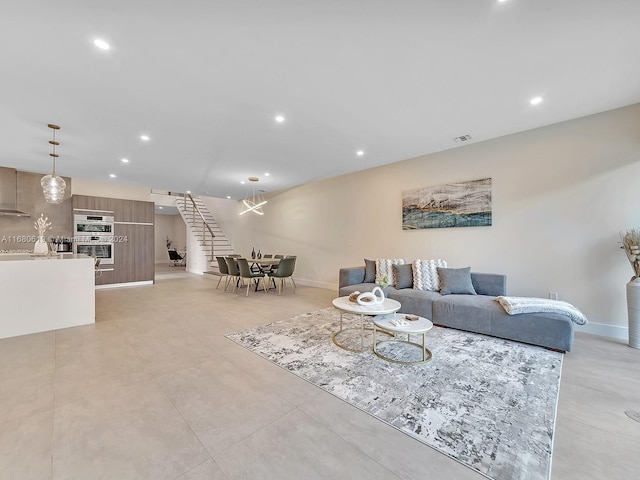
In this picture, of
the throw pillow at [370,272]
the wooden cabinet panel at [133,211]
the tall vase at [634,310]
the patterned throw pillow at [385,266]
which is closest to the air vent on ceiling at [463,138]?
the patterned throw pillow at [385,266]

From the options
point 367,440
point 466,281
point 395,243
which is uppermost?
point 395,243

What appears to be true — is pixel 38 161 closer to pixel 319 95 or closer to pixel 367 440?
pixel 319 95

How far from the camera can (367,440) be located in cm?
168

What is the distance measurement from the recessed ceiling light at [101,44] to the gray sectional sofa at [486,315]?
14.0 ft

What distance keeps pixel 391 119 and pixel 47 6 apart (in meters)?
3.32

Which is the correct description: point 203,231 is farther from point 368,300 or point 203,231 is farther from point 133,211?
point 368,300

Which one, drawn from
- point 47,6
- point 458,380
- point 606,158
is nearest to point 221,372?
point 458,380

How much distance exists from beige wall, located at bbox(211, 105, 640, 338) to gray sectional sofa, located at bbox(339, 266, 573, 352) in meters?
0.52

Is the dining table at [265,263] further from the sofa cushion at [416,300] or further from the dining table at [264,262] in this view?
the sofa cushion at [416,300]

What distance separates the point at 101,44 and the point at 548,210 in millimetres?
5505

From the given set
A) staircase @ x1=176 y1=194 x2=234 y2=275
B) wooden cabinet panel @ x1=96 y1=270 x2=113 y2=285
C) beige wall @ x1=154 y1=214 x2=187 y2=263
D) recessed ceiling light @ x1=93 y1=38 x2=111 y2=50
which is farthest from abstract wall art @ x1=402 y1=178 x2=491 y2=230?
beige wall @ x1=154 y1=214 x2=187 y2=263

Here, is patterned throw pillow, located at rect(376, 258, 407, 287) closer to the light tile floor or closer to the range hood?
the light tile floor

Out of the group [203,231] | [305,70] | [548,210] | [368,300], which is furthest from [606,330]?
[203,231]

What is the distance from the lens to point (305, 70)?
101 inches
